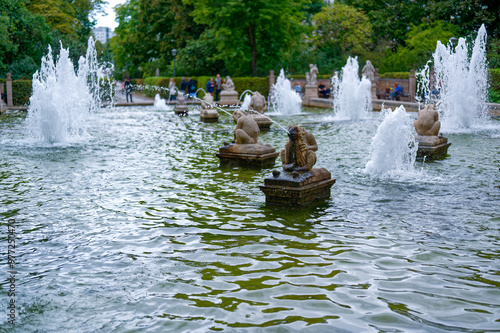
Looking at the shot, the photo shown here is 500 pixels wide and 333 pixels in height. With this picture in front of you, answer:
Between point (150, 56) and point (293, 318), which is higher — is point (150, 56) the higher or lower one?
the higher one

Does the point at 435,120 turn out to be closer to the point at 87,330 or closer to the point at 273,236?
the point at 273,236

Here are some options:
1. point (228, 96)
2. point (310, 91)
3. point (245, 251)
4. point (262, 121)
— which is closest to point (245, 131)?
point (245, 251)

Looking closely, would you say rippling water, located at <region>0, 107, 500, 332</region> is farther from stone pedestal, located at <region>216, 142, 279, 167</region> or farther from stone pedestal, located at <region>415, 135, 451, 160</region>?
stone pedestal, located at <region>415, 135, 451, 160</region>

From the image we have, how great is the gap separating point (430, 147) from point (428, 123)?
1021mm

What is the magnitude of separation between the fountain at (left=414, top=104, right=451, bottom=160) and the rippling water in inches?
20.9

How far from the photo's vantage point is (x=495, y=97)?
26984 mm

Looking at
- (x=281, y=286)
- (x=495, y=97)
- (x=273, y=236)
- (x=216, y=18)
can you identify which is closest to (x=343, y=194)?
(x=273, y=236)

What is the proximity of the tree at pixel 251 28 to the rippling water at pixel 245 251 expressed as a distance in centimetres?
2937

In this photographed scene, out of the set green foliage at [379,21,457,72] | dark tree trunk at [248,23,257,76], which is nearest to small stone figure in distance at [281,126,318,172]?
green foliage at [379,21,457,72]

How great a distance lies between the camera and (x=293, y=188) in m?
8.91

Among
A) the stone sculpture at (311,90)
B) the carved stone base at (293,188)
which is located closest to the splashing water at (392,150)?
the carved stone base at (293,188)

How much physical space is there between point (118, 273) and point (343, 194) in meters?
4.71

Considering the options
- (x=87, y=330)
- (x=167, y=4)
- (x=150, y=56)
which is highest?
(x=167, y=4)

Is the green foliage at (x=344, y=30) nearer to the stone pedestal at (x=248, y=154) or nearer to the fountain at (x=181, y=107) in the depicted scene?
the fountain at (x=181, y=107)
